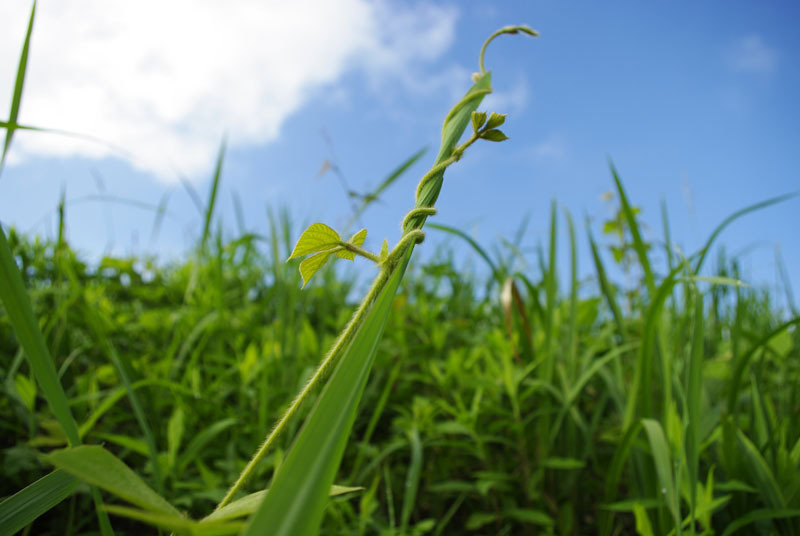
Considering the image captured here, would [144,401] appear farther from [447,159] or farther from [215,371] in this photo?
[447,159]

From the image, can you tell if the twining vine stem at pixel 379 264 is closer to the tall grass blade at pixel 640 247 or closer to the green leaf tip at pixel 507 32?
the green leaf tip at pixel 507 32

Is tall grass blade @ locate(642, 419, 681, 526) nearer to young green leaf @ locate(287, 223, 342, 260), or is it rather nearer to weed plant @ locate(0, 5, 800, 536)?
weed plant @ locate(0, 5, 800, 536)

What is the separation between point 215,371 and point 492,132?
5.27 feet

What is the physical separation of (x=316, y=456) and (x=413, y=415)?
4.63 feet

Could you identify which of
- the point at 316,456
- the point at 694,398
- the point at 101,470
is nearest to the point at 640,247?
the point at 694,398

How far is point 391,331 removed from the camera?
7.28 feet

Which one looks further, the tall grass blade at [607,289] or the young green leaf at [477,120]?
the tall grass blade at [607,289]

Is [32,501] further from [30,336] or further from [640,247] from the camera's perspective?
[640,247]

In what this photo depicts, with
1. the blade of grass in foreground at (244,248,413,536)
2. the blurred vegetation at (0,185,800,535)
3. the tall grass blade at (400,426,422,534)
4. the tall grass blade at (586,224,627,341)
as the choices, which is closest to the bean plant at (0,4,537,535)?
the blade of grass in foreground at (244,248,413,536)

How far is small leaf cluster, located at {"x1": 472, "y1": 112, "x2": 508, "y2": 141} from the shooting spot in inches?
23.6

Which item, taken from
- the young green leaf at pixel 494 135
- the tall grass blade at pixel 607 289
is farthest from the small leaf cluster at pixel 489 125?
the tall grass blade at pixel 607 289

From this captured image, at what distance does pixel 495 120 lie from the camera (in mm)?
606

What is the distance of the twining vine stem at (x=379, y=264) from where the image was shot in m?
0.53

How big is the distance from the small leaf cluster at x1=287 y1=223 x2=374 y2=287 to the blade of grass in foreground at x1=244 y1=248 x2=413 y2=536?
122 mm
